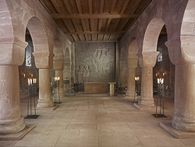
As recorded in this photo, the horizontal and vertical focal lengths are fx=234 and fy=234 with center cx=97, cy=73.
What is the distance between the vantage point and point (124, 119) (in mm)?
7922

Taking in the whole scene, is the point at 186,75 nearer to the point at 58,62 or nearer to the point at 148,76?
the point at 148,76

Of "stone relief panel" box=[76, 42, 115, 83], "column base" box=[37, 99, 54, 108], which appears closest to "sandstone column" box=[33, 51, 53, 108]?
"column base" box=[37, 99, 54, 108]

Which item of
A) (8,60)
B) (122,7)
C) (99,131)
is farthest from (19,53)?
(122,7)

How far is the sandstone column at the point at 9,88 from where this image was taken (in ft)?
18.9

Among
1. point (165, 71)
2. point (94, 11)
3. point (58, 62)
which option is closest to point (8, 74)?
point (94, 11)

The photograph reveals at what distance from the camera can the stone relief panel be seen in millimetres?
20531

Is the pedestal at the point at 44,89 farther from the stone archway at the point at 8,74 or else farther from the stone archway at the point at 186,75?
the stone archway at the point at 186,75

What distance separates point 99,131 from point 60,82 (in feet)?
29.1

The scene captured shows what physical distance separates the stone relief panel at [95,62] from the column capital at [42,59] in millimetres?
10491

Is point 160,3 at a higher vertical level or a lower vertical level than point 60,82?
higher

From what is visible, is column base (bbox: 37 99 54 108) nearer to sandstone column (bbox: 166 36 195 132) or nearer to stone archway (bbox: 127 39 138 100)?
stone archway (bbox: 127 39 138 100)

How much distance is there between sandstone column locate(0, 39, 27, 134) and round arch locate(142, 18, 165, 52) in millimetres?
5453

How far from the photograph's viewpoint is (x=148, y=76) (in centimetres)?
1022

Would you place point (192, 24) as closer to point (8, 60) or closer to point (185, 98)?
point (185, 98)
